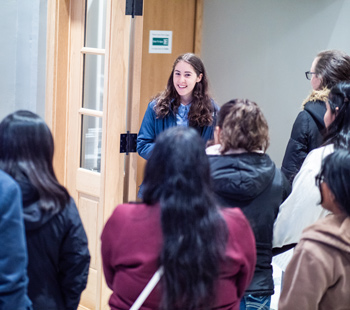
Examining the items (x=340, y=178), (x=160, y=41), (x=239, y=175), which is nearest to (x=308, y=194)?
(x=239, y=175)

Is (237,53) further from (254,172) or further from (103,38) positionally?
(254,172)

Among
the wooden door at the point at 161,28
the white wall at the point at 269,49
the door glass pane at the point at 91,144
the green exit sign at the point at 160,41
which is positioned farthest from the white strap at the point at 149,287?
the white wall at the point at 269,49

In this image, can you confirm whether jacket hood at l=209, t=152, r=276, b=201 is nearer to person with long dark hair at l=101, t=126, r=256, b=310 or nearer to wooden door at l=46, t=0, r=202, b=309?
person with long dark hair at l=101, t=126, r=256, b=310

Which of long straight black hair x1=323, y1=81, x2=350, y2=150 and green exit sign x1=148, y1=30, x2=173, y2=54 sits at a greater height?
green exit sign x1=148, y1=30, x2=173, y2=54

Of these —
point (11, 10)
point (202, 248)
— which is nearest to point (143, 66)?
point (11, 10)

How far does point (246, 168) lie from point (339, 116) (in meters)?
0.65

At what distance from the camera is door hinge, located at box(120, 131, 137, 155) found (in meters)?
3.41

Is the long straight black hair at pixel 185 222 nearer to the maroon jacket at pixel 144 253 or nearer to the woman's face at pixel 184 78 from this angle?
the maroon jacket at pixel 144 253

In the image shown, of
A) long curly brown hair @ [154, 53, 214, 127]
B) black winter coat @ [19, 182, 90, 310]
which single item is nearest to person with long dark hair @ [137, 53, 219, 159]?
long curly brown hair @ [154, 53, 214, 127]

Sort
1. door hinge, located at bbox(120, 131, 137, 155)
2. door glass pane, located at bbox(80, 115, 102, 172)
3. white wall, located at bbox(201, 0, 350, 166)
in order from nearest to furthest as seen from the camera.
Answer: door hinge, located at bbox(120, 131, 137, 155)
door glass pane, located at bbox(80, 115, 102, 172)
white wall, located at bbox(201, 0, 350, 166)

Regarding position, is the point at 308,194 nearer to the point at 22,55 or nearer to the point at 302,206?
the point at 302,206

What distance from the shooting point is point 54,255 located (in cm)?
204

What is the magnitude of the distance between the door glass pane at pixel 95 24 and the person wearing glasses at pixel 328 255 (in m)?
2.03

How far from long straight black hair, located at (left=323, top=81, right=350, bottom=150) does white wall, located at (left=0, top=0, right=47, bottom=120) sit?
1.86 m
